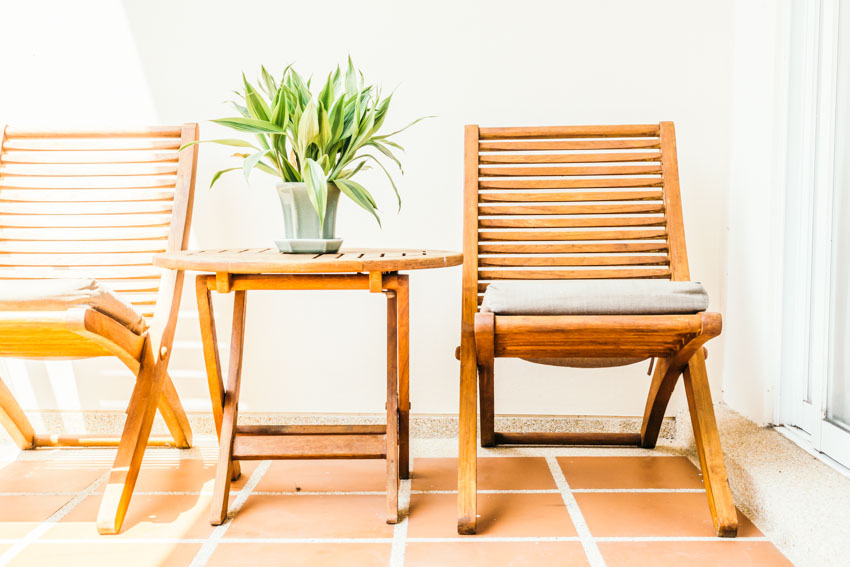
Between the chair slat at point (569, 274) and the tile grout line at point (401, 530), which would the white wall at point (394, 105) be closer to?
the chair slat at point (569, 274)

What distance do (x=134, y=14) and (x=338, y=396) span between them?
4.48ft

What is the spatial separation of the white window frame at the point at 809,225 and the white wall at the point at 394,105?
0.25 metres

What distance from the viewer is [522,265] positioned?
6.09 ft

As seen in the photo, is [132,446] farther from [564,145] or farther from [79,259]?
[564,145]

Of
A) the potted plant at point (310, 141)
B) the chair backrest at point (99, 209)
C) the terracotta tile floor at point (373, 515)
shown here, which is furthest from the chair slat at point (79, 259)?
the terracotta tile floor at point (373, 515)

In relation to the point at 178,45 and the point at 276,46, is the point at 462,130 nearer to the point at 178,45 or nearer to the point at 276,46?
the point at 276,46

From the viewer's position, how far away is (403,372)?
1.62 metres

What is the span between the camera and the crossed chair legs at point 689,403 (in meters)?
1.37

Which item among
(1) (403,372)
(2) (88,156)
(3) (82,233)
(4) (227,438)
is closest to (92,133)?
(2) (88,156)

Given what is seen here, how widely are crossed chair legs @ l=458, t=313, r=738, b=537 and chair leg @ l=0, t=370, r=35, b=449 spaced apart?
1307 mm

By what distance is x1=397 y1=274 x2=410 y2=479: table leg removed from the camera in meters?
1.52

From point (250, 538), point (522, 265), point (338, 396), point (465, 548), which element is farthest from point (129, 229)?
point (465, 548)

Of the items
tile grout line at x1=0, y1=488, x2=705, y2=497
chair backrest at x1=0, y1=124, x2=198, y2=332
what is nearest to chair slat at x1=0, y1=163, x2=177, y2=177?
chair backrest at x1=0, y1=124, x2=198, y2=332

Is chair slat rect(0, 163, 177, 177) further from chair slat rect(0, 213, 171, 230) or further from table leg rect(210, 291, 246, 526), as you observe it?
table leg rect(210, 291, 246, 526)
